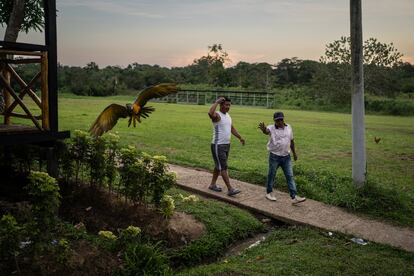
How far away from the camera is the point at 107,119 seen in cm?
596

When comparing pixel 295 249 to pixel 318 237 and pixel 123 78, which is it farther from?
pixel 123 78

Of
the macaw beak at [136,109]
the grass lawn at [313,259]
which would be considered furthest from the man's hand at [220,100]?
the grass lawn at [313,259]

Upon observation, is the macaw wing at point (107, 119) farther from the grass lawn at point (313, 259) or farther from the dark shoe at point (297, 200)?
the dark shoe at point (297, 200)

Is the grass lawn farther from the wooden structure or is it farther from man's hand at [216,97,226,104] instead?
the wooden structure

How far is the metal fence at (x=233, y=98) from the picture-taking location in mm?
43328

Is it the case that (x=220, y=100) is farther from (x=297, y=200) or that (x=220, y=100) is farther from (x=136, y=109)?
(x=297, y=200)

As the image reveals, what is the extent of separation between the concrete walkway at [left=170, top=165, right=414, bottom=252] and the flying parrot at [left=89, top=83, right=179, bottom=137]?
2069 mm

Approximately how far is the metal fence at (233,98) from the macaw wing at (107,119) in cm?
3640

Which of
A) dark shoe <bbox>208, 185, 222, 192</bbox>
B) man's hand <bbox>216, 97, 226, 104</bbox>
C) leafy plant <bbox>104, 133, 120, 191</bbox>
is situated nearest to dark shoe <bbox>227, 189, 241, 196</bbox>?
dark shoe <bbox>208, 185, 222, 192</bbox>

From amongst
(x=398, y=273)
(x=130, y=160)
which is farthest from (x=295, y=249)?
(x=130, y=160)

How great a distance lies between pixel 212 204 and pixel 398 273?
2775 millimetres

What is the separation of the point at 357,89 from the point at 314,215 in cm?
241

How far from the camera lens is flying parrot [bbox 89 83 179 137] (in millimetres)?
5793

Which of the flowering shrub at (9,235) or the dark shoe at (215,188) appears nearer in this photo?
the flowering shrub at (9,235)
